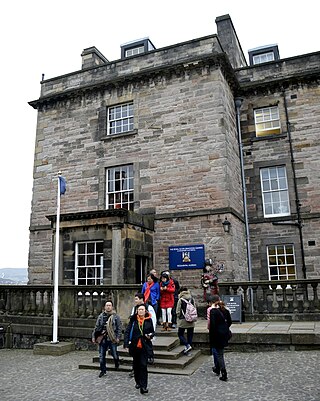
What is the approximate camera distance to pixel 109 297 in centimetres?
1023

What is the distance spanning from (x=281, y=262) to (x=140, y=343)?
1039 centimetres

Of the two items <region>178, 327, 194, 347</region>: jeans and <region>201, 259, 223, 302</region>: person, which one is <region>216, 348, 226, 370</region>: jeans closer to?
<region>178, 327, 194, 347</region>: jeans

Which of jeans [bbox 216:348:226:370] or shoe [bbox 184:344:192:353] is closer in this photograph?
jeans [bbox 216:348:226:370]

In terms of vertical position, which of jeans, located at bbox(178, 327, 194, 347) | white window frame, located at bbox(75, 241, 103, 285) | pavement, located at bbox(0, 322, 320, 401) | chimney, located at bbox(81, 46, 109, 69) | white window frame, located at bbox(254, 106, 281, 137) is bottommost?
pavement, located at bbox(0, 322, 320, 401)

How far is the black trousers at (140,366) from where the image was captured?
6.07m

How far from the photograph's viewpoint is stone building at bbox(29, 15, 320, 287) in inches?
527

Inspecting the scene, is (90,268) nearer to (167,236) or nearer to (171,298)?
(167,236)

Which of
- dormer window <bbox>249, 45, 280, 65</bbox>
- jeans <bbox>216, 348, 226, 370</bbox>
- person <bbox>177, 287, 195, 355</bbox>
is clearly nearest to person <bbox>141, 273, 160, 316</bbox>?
person <bbox>177, 287, 195, 355</bbox>

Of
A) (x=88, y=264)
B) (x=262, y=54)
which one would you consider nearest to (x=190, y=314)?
(x=88, y=264)

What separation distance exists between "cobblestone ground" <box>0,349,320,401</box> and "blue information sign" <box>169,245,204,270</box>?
5.14 metres

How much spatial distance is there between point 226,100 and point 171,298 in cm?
931

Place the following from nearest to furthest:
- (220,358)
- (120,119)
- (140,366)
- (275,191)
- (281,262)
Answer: (140,366), (220,358), (281,262), (275,191), (120,119)

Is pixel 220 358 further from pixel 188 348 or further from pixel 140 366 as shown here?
pixel 188 348

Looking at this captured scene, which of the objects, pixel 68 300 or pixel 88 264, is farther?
pixel 88 264
